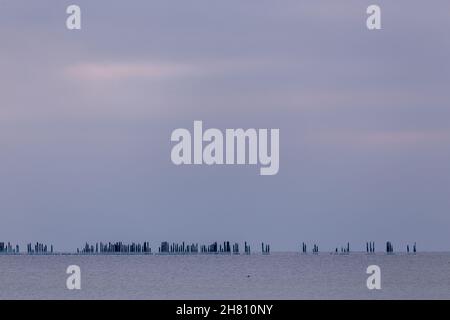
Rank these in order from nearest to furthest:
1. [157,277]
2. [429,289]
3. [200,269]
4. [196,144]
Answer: [196,144] → [429,289] → [157,277] → [200,269]

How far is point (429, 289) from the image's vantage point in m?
94.9

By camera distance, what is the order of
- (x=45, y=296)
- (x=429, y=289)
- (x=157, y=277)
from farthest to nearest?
(x=157, y=277) < (x=429, y=289) < (x=45, y=296)

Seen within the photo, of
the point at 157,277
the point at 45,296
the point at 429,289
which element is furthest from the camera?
the point at 157,277

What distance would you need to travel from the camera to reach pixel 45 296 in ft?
281
